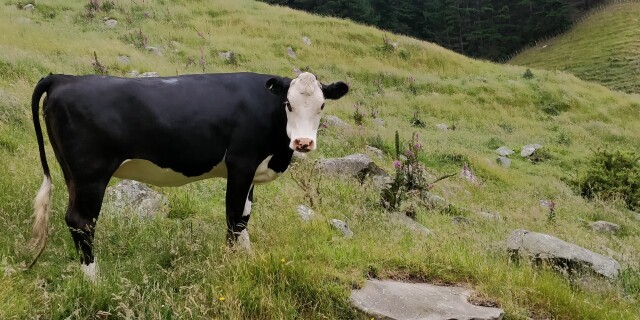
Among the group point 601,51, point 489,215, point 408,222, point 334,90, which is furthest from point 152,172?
point 601,51

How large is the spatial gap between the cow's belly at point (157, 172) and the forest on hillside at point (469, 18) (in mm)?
56738

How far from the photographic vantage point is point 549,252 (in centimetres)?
619

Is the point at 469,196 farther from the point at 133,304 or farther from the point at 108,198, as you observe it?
the point at 133,304

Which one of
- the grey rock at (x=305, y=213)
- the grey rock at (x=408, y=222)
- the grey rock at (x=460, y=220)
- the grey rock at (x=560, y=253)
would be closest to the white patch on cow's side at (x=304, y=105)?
the grey rock at (x=305, y=213)

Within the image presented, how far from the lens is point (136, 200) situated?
254 inches

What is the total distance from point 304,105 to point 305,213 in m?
2.36

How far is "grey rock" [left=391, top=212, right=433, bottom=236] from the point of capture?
6.91 meters

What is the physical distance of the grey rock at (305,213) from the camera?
6.42 meters

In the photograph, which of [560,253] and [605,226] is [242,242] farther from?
[605,226]

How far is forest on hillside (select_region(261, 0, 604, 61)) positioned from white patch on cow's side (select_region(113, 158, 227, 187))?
56.9 meters

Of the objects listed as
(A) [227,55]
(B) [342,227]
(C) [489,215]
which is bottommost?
(A) [227,55]

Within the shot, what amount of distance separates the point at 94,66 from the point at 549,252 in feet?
42.2

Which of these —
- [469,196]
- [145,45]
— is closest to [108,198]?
[469,196]

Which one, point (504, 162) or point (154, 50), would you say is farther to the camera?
point (154, 50)
